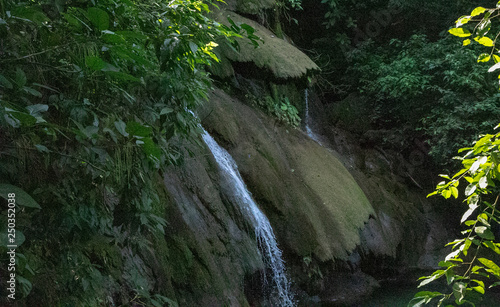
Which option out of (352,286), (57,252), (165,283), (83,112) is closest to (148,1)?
(83,112)

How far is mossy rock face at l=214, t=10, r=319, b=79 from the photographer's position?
24.5 feet

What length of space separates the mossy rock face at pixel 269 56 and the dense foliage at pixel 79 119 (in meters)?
5.20

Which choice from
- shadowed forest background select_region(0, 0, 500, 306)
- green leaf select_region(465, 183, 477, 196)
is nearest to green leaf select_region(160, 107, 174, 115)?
shadowed forest background select_region(0, 0, 500, 306)

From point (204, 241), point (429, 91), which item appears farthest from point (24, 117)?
point (429, 91)

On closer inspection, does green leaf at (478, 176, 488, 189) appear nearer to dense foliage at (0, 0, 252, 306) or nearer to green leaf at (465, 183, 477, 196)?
green leaf at (465, 183, 477, 196)

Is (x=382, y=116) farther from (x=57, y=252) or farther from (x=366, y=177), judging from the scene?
(x=57, y=252)

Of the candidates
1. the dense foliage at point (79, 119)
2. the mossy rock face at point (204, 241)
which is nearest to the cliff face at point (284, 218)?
the mossy rock face at point (204, 241)

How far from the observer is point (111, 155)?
1.98m

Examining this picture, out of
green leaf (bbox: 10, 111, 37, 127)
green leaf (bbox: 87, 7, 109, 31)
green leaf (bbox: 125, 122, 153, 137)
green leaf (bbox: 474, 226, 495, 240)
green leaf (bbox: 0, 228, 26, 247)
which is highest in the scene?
green leaf (bbox: 474, 226, 495, 240)

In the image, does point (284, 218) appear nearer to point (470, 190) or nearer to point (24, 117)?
point (470, 190)

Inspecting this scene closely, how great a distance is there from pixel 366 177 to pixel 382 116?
1903mm

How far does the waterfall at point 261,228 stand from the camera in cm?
548

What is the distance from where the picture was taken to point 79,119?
5.83 feet

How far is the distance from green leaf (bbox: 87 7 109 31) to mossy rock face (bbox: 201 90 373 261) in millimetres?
4588
